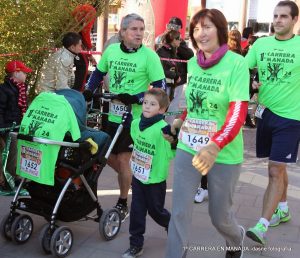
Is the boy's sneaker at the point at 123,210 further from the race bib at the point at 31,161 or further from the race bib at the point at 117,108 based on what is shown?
the race bib at the point at 31,161

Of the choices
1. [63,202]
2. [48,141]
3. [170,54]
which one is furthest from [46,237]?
[170,54]

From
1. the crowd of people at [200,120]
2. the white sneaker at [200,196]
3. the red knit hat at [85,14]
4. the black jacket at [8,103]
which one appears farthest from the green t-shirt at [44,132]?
the red knit hat at [85,14]

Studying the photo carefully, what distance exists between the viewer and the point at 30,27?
16.5 feet

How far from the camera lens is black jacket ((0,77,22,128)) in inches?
188

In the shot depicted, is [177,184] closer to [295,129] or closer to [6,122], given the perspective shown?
[295,129]

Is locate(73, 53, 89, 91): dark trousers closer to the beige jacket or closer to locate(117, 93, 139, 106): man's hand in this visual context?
the beige jacket

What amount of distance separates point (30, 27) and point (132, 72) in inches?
56.4

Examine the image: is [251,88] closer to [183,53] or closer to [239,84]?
[239,84]

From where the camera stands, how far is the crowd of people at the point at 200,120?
2.98m

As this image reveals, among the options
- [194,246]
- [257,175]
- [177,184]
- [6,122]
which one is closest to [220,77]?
[177,184]

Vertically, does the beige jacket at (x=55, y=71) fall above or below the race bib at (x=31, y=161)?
above

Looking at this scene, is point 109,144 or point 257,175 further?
point 257,175

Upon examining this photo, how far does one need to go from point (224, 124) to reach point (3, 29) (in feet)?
9.47

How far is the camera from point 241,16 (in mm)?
20656
